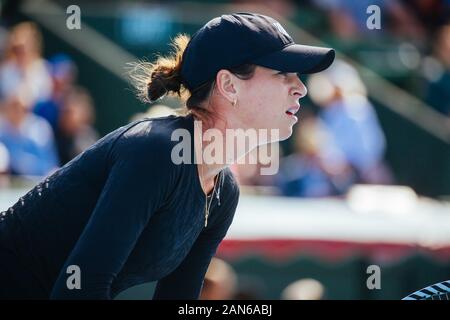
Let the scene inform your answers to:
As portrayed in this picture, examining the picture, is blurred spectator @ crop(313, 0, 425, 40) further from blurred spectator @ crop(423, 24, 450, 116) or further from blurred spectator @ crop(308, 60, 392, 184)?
blurred spectator @ crop(308, 60, 392, 184)

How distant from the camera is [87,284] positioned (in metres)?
2.60

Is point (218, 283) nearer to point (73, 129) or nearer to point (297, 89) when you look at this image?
point (73, 129)

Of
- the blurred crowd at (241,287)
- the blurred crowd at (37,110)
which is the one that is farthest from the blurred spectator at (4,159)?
the blurred crowd at (241,287)

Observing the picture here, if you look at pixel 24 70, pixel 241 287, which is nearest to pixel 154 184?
pixel 241 287

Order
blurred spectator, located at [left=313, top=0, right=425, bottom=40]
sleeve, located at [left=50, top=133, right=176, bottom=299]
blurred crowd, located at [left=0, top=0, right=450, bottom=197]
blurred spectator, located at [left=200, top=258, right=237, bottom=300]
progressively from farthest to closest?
blurred spectator, located at [left=313, top=0, right=425, bottom=40] → blurred crowd, located at [left=0, top=0, right=450, bottom=197] → blurred spectator, located at [left=200, top=258, right=237, bottom=300] → sleeve, located at [left=50, top=133, right=176, bottom=299]

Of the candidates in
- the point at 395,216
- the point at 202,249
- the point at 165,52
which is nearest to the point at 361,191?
the point at 395,216

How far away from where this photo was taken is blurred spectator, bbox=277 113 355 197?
25.3 ft

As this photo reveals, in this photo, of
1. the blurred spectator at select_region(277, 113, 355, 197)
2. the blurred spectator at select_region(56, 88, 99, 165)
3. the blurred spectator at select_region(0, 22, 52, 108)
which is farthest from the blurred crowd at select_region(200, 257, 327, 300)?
the blurred spectator at select_region(0, 22, 52, 108)

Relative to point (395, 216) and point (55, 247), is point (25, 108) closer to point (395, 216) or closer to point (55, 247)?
point (395, 216)

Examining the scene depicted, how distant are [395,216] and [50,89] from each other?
2925 mm

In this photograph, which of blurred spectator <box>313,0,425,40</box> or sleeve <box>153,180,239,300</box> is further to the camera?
blurred spectator <box>313,0,425,40</box>

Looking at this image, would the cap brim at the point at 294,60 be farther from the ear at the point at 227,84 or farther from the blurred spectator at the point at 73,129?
the blurred spectator at the point at 73,129

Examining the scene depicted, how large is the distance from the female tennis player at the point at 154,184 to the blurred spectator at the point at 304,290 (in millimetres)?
3352

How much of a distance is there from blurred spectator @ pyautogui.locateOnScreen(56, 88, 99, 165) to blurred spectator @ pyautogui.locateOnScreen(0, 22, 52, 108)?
0.21 m
